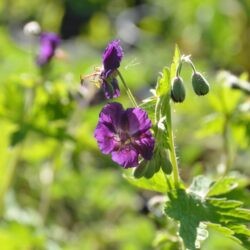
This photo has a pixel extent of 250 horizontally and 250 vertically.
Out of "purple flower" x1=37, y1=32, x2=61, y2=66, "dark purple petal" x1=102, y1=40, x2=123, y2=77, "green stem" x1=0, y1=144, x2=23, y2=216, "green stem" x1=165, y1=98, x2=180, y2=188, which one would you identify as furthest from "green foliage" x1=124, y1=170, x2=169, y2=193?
"green stem" x1=0, y1=144, x2=23, y2=216

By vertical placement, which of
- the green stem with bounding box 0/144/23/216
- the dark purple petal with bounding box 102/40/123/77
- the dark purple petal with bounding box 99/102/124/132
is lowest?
the dark purple petal with bounding box 99/102/124/132

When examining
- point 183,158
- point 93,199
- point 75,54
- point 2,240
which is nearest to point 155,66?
point 75,54

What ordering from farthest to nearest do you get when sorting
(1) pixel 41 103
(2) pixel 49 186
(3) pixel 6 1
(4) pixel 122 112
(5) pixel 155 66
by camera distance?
1. (3) pixel 6 1
2. (5) pixel 155 66
3. (2) pixel 49 186
4. (1) pixel 41 103
5. (4) pixel 122 112

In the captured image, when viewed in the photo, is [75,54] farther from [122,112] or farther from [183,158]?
[122,112]

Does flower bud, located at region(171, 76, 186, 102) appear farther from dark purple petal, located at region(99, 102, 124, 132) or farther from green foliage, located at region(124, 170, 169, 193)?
green foliage, located at region(124, 170, 169, 193)

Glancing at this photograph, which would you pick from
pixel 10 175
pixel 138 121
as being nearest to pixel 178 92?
pixel 138 121
